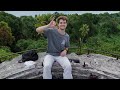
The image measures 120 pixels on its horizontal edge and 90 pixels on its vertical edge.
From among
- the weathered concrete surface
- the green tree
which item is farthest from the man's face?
the green tree

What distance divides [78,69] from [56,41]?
484 mm

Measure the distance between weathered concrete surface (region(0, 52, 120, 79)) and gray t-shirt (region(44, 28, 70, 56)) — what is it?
9.0 inches

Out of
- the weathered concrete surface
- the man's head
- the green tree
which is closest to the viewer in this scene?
the man's head

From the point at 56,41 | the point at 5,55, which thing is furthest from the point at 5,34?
the point at 56,41

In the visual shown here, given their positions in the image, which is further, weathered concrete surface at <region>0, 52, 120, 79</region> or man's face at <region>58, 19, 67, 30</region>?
weathered concrete surface at <region>0, 52, 120, 79</region>

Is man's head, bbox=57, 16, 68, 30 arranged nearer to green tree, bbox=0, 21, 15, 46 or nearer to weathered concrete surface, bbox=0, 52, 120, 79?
weathered concrete surface, bbox=0, 52, 120, 79

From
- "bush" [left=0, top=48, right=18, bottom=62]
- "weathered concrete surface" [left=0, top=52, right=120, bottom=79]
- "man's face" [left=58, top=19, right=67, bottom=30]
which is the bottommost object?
"weathered concrete surface" [left=0, top=52, right=120, bottom=79]

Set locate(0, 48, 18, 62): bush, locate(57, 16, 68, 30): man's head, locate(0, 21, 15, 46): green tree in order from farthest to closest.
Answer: locate(0, 48, 18, 62): bush → locate(0, 21, 15, 46): green tree → locate(57, 16, 68, 30): man's head

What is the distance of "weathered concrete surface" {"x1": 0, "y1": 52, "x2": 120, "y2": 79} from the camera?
4.73 m

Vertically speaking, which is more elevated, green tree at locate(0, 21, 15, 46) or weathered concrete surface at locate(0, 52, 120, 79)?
green tree at locate(0, 21, 15, 46)

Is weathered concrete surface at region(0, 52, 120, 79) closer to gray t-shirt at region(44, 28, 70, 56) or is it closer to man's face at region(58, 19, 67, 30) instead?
gray t-shirt at region(44, 28, 70, 56)

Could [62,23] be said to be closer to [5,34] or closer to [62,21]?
[62,21]
